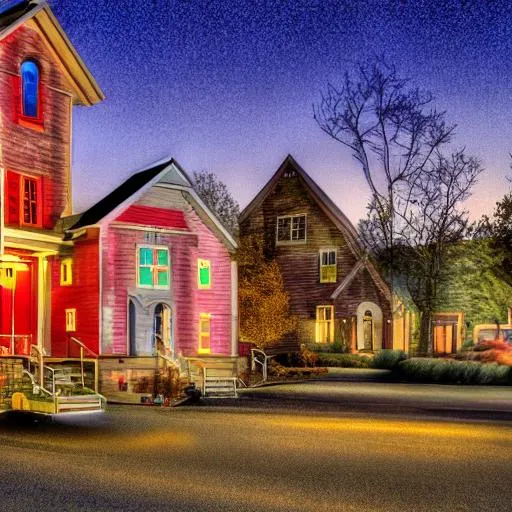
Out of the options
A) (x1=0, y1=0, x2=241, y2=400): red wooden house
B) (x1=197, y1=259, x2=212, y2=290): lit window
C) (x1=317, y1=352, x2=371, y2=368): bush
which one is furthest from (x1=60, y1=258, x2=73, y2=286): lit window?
(x1=317, y1=352, x2=371, y2=368): bush

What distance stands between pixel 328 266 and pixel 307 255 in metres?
1.41

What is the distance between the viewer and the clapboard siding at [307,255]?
146ft

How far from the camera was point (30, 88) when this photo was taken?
95.2ft

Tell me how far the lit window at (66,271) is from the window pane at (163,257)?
2936 mm

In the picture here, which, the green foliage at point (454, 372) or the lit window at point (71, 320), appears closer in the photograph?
the lit window at point (71, 320)

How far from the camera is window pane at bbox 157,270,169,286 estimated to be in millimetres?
29672

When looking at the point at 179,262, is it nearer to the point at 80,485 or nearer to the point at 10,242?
the point at 10,242

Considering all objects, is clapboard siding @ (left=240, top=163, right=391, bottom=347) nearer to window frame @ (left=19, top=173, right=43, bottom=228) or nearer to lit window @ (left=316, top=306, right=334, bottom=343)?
lit window @ (left=316, top=306, right=334, bottom=343)

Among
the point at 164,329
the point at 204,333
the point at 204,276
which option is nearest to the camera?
the point at 164,329

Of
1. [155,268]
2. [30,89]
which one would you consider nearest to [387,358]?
[155,268]

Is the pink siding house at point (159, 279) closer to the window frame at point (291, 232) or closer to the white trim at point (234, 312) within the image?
the white trim at point (234, 312)

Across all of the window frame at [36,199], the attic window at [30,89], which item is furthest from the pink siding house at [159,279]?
the attic window at [30,89]

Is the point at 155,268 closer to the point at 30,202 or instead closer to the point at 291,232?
the point at 30,202

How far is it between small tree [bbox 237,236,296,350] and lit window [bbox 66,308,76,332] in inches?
543
